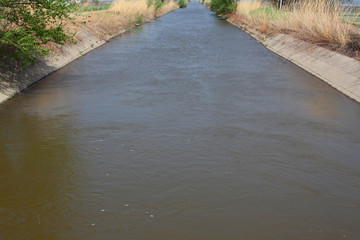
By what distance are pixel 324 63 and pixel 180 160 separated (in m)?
9.50

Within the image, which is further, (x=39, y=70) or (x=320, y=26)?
(x=320, y=26)

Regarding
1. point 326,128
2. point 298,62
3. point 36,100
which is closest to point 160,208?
point 326,128

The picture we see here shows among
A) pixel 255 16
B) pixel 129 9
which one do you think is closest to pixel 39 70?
pixel 255 16

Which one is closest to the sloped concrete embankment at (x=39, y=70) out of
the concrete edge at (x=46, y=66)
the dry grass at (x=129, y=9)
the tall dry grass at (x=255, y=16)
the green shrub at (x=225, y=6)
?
the concrete edge at (x=46, y=66)

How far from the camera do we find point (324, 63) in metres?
14.2

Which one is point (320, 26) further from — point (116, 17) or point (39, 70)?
point (116, 17)

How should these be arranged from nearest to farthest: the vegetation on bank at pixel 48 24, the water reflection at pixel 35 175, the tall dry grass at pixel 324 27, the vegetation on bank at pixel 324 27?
the water reflection at pixel 35 175, the vegetation on bank at pixel 48 24, the vegetation on bank at pixel 324 27, the tall dry grass at pixel 324 27

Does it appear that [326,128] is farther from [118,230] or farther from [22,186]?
[22,186]

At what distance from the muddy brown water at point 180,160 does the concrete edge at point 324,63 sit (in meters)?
0.58

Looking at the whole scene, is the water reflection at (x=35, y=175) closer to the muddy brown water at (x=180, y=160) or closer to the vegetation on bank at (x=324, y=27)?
the muddy brown water at (x=180, y=160)

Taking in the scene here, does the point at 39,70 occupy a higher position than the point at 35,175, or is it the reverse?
the point at 39,70

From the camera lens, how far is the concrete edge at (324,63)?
1166 centimetres

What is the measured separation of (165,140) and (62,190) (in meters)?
2.50

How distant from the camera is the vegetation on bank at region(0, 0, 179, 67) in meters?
10.1
